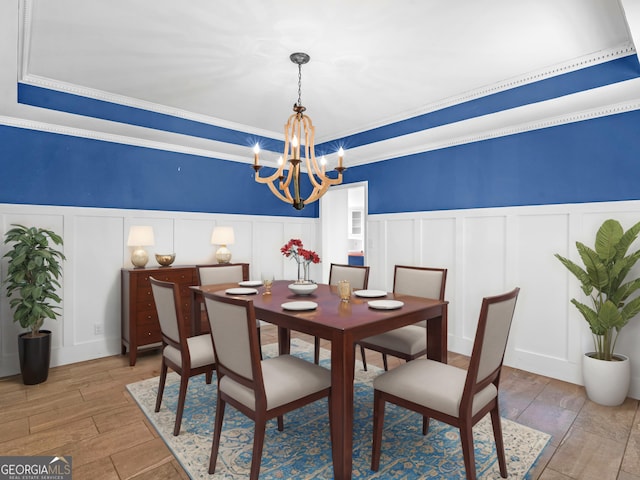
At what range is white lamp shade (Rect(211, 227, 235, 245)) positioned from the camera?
14.7 feet

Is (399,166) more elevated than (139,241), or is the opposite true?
(399,166)

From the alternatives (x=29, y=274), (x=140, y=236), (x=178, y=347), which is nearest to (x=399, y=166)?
(x=140, y=236)

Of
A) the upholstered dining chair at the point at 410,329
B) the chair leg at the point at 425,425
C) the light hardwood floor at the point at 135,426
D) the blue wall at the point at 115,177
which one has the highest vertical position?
the blue wall at the point at 115,177

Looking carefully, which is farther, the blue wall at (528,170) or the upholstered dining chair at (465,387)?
the blue wall at (528,170)

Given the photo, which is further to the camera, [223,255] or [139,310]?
[223,255]

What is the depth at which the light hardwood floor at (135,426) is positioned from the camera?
2.00 meters

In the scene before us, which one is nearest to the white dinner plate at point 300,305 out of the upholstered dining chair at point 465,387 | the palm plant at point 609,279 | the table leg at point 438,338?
the upholstered dining chair at point 465,387

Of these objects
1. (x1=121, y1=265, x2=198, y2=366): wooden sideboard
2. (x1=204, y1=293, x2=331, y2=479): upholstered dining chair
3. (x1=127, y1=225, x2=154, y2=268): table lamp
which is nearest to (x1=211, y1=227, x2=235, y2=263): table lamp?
(x1=121, y1=265, x2=198, y2=366): wooden sideboard

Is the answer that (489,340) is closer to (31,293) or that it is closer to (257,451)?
(257,451)

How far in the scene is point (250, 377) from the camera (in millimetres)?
1783

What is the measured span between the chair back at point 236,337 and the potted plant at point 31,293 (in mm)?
2033

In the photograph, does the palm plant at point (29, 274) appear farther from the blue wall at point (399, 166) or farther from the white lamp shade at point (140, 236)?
the white lamp shade at point (140, 236)

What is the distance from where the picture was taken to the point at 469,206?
3.92 m

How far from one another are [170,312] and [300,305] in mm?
838
